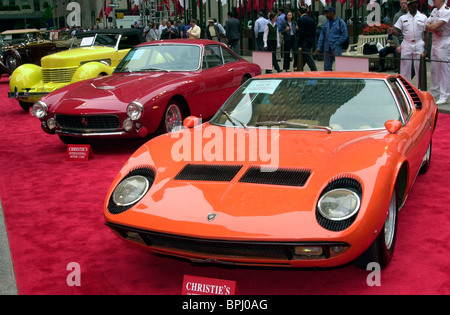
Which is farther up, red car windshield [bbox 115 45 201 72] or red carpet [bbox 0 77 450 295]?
red car windshield [bbox 115 45 201 72]

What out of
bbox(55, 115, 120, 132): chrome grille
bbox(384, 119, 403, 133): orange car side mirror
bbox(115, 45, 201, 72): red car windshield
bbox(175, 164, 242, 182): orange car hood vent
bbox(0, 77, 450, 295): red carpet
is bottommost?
bbox(0, 77, 450, 295): red carpet

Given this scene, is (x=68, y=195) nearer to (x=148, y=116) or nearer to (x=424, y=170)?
(x=148, y=116)

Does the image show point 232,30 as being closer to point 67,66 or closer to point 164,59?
point 67,66

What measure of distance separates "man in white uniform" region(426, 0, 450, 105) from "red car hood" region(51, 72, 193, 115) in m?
4.29

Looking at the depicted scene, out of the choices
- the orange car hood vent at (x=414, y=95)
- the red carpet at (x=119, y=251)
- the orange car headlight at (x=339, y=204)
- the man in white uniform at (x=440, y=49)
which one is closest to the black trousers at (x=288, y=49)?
the man in white uniform at (x=440, y=49)

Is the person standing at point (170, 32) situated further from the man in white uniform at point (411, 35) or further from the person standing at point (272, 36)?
the man in white uniform at point (411, 35)

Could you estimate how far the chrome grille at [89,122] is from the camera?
23.4 ft

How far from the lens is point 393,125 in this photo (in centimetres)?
395

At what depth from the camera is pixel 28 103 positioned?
11.4 meters

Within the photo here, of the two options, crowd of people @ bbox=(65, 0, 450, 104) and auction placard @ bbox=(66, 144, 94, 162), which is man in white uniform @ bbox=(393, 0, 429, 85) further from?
auction placard @ bbox=(66, 144, 94, 162)

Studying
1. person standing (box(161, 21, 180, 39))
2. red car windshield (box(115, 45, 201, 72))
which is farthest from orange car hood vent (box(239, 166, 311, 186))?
person standing (box(161, 21, 180, 39))

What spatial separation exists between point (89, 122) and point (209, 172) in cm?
401

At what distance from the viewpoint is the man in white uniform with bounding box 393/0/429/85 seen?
31.4ft
